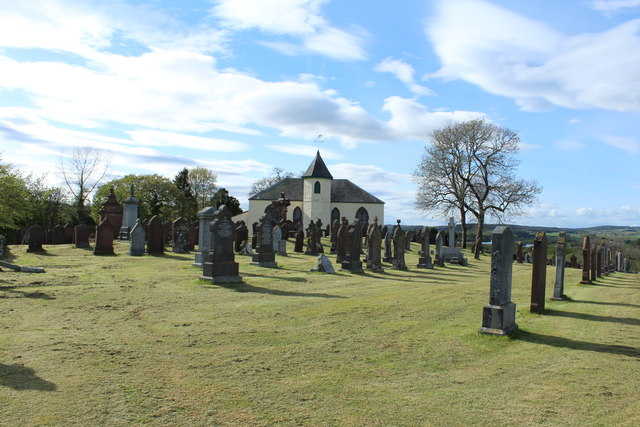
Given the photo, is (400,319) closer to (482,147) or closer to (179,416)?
(179,416)

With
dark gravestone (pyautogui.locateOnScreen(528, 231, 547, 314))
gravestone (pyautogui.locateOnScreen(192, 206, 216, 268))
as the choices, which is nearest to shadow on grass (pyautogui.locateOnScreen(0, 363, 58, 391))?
dark gravestone (pyautogui.locateOnScreen(528, 231, 547, 314))

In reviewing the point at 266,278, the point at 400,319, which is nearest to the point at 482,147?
the point at 266,278

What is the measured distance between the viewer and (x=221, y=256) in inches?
526

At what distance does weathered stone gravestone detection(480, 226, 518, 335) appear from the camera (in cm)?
786

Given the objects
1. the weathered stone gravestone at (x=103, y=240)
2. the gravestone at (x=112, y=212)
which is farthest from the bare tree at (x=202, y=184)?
the weathered stone gravestone at (x=103, y=240)

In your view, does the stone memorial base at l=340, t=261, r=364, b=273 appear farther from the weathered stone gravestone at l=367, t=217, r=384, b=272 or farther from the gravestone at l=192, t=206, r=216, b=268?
the gravestone at l=192, t=206, r=216, b=268

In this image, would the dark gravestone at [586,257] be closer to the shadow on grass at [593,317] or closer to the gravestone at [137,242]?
the shadow on grass at [593,317]

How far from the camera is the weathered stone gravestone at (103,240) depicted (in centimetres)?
2048

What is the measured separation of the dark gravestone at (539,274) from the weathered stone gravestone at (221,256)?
7620 mm

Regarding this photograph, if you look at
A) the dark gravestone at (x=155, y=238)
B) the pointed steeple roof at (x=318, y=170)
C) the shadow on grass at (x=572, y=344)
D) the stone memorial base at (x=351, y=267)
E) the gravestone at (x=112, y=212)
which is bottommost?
the shadow on grass at (x=572, y=344)

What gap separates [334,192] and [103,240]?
43497mm

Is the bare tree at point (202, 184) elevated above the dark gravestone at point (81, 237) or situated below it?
above

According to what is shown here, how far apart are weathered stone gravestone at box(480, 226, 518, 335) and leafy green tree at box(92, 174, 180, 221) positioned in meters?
47.2

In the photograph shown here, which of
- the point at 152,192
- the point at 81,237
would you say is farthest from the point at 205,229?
the point at 152,192
